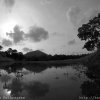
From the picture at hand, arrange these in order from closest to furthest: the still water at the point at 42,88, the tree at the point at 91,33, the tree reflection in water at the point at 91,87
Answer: the still water at the point at 42,88
the tree reflection in water at the point at 91,87
the tree at the point at 91,33

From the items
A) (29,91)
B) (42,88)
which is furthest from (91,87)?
(29,91)

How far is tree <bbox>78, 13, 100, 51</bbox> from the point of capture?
4181 cm

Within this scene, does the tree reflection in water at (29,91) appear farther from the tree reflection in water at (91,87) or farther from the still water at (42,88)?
the tree reflection in water at (91,87)

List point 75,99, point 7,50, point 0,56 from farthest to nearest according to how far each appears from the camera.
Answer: point 7,50 → point 0,56 → point 75,99

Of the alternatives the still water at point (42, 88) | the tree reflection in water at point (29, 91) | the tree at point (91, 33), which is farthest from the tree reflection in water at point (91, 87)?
the tree at point (91, 33)

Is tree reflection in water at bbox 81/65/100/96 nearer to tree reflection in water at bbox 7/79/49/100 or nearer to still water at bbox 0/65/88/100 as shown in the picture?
still water at bbox 0/65/88/100

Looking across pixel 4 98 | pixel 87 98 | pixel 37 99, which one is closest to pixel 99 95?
pixel 87 98

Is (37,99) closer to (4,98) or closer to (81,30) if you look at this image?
(4,98)

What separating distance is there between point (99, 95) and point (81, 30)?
35777 millimetres

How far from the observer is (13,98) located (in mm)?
10469

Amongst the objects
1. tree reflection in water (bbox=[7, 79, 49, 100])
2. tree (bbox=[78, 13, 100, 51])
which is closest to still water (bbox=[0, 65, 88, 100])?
tree reflection in water (bbox=[7, 79, 49, 100])

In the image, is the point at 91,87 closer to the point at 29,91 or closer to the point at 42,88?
the point at 42,88

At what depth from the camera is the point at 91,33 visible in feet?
139

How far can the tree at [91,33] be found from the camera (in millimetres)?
41812
